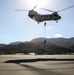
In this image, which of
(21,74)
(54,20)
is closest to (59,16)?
(54,20)

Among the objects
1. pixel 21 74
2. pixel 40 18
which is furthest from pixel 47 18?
pixel 21 74

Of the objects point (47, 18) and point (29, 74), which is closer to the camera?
point (29, 74)

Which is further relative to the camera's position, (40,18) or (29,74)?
(40,18)

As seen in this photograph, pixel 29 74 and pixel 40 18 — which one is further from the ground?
pixel 40 18

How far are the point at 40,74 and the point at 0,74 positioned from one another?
3498 mm

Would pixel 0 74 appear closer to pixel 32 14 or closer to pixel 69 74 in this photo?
pixel 69 74

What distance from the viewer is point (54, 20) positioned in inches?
2894

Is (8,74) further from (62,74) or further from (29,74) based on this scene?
(62,74)

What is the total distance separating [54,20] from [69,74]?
52.9 meters

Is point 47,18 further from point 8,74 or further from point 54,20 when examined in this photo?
point 8,74

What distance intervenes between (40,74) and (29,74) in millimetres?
972

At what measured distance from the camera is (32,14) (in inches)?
2945

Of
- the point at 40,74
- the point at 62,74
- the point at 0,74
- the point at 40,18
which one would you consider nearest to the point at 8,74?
the point at 0,74

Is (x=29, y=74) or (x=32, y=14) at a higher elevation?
(x=32, y=14)
